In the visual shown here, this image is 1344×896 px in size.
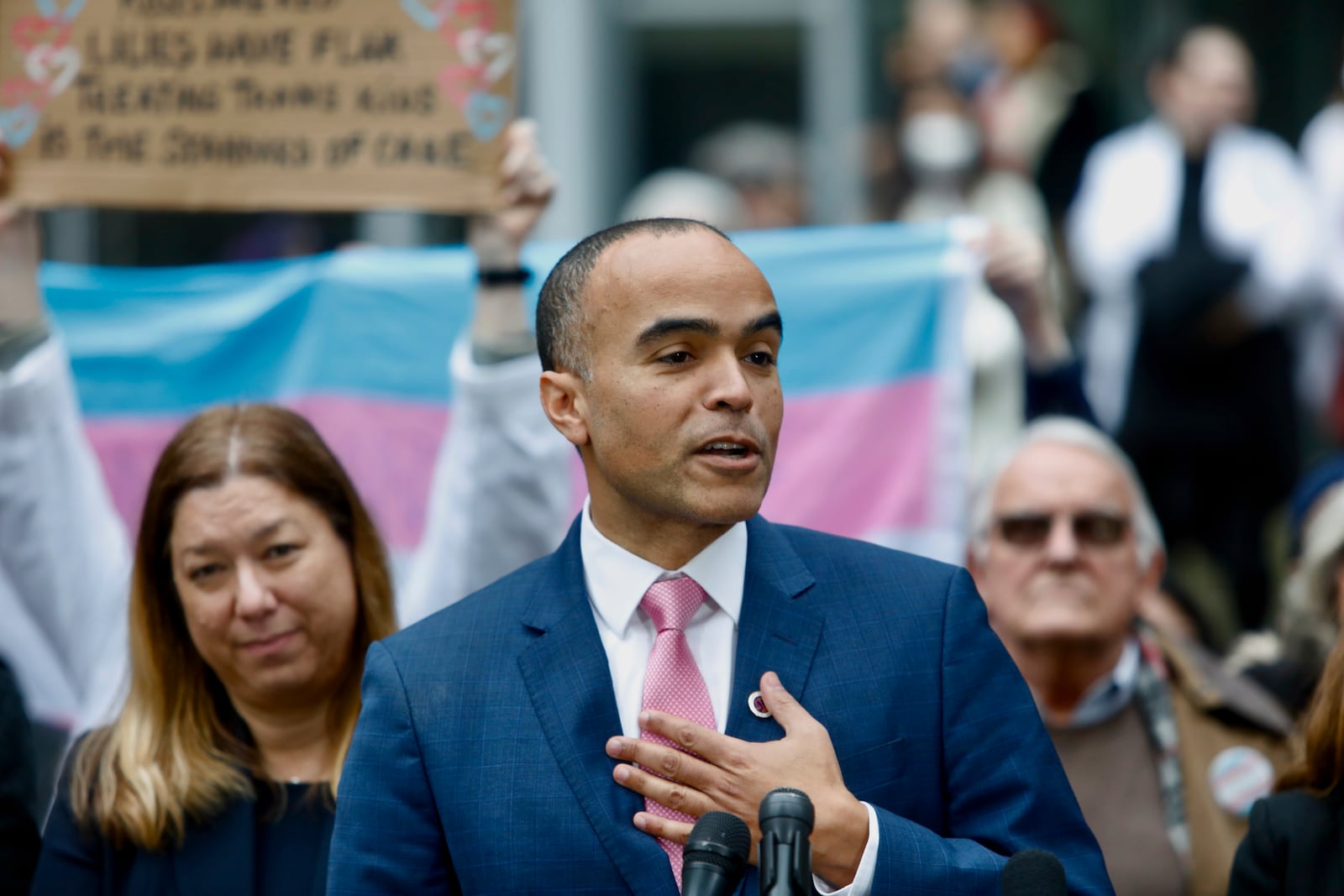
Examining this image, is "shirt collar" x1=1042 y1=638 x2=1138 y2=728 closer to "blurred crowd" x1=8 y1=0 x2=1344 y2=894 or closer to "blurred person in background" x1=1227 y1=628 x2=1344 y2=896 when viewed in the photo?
"blurred crowd" x1=8 y1=0 x2=1344 y2=894

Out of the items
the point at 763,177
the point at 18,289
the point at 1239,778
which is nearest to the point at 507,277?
the point at 18,289

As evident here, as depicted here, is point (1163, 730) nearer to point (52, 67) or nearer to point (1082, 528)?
point (1082, 528)

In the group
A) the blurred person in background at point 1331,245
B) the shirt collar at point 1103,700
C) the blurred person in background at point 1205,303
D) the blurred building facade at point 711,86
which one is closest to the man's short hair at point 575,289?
the shirt collar at point 1103,700

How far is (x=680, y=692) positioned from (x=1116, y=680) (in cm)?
210

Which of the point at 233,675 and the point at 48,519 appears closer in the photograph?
the point at 233,675

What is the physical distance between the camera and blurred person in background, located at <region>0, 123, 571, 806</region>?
4371 mm

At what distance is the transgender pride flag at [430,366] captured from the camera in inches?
212

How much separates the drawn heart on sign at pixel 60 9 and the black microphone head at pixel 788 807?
10.7 feet

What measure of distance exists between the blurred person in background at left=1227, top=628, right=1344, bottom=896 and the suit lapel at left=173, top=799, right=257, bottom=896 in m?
1.93

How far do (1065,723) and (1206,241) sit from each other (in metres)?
3.03

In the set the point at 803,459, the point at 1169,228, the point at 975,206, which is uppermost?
the point at 975,206

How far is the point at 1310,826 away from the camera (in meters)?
3.55

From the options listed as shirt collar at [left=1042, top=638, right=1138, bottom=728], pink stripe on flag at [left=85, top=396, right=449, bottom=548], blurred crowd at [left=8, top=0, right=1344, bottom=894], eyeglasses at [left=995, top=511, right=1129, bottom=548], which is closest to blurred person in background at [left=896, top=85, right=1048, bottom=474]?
blurred crowd at [left=8, top=0, right=1344, bottom=894]

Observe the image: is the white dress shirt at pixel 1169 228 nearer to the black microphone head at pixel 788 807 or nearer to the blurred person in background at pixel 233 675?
the blurred person in background at pixel 233 675
